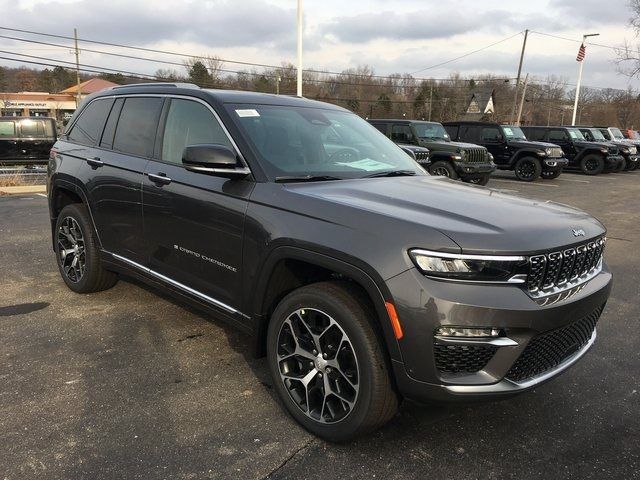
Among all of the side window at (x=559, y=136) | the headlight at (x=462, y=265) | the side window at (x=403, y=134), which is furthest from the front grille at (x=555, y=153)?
the headlight at (x=462, y=265)

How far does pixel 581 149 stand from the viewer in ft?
70.3

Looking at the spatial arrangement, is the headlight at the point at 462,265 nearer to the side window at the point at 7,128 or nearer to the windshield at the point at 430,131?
the windshield at the point at 430,131

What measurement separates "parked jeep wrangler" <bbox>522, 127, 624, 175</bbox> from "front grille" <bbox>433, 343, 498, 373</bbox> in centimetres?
2105

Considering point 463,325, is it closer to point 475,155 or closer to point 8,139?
point 475,155

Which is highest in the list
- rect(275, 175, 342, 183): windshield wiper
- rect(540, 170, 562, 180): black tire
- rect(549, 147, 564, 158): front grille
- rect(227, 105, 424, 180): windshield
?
rect(227, 105, 424, 180): windshield

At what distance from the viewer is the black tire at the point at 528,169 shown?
59.8 feet

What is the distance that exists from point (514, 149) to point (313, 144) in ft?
55.5

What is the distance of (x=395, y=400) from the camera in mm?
2518

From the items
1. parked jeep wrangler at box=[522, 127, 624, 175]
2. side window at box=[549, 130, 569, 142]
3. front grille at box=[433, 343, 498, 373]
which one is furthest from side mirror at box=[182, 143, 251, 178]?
side window at box=[549, 130, 569, 142]

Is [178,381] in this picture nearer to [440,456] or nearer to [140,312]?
[140,312]

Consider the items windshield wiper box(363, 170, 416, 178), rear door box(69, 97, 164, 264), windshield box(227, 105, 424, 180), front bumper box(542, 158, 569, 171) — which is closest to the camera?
windshield box(227, 105, 424, 180)

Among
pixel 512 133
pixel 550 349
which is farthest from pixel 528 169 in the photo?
pixel 550 349

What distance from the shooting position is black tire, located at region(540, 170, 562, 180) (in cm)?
1836

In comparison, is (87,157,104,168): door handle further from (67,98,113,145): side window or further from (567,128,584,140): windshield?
(567,128,584,140): windshield
